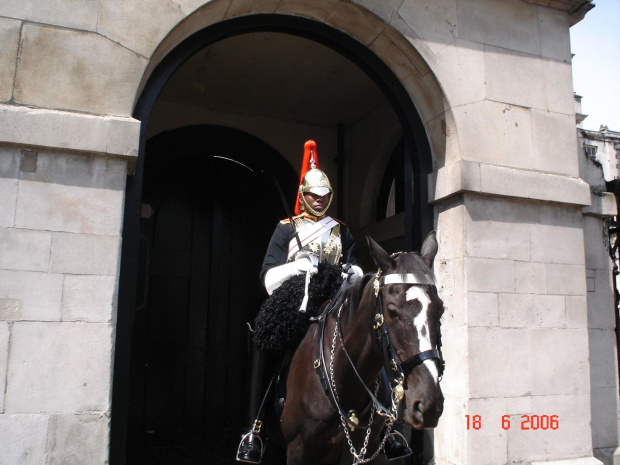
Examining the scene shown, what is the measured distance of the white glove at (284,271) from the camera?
4.09 metres

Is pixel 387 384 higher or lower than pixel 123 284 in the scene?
lower

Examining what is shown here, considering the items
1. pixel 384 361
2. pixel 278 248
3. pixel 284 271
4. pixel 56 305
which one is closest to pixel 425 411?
pixel 384 361

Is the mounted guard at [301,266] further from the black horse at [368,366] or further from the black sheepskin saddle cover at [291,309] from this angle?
the black horse at [368,366]

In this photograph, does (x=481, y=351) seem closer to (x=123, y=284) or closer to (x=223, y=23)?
(x=123, y=284)

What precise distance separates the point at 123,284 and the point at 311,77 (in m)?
4.03

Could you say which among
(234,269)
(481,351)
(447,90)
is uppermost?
(447,90)

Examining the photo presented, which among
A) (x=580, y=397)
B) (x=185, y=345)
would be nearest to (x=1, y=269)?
(x=185, y=345)

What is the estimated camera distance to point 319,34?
5.00 meters

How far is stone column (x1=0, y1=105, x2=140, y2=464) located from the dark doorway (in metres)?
3.09

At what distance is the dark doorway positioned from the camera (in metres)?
6.98

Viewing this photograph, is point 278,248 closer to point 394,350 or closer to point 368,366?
point 368,366

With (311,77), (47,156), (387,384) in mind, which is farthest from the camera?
(311,77)

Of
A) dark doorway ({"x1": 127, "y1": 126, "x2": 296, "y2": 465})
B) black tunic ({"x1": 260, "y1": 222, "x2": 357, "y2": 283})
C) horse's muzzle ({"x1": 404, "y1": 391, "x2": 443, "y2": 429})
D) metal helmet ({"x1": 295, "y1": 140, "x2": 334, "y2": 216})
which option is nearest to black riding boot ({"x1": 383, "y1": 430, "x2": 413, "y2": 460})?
horse's muzzle ({"x1": 404, "y1": 391, "x2": 443, "y2": 429})
